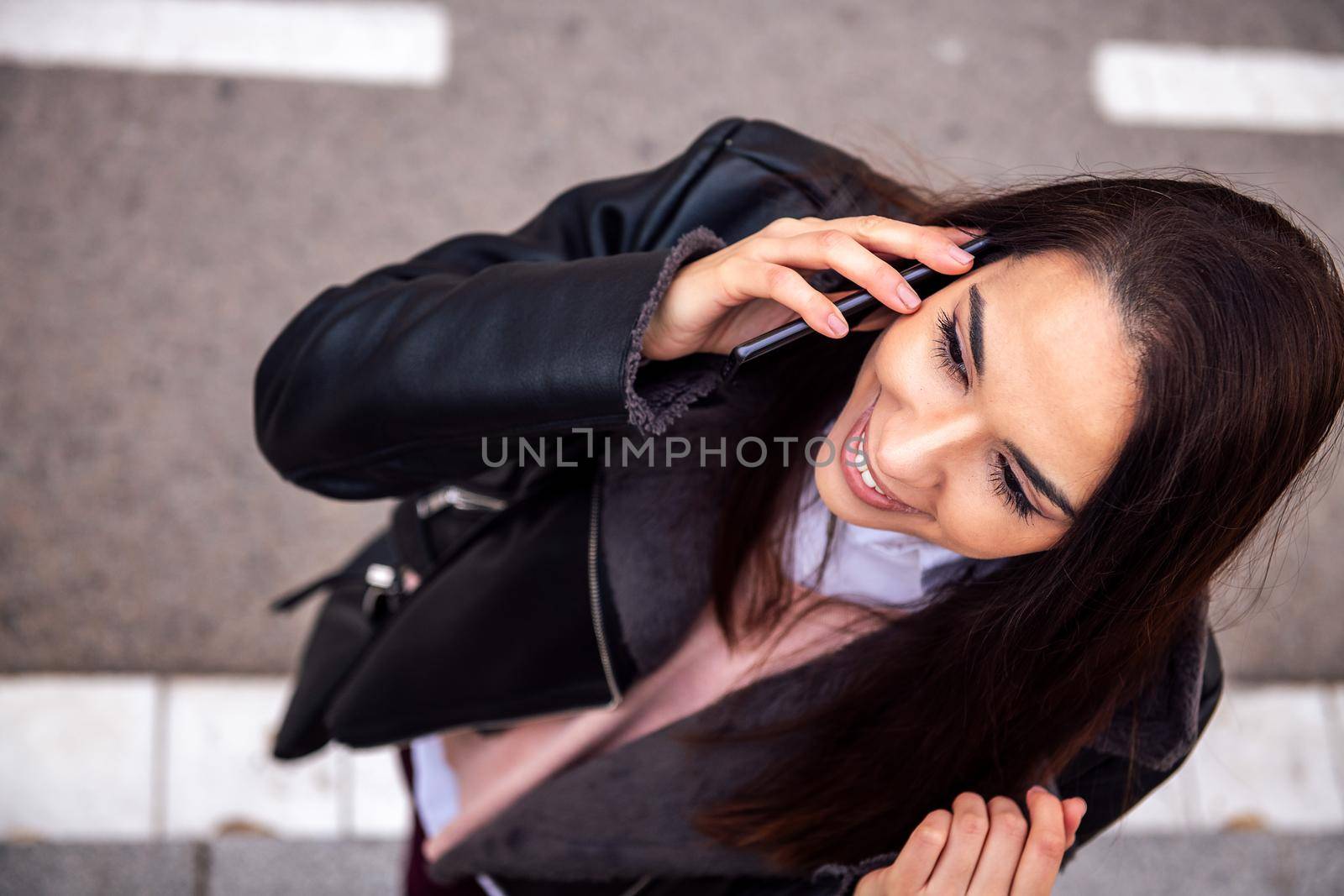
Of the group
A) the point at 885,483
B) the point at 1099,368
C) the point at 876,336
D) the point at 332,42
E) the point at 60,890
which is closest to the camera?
the point at 1099,368

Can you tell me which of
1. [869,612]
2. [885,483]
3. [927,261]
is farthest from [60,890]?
[927,261]

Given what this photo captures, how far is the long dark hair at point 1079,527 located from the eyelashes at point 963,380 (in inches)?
2.3

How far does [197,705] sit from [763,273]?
1684 mm

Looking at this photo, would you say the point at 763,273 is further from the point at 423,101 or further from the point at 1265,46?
the point at 1265,46

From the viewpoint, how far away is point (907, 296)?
96cm

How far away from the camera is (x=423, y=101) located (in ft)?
7.92

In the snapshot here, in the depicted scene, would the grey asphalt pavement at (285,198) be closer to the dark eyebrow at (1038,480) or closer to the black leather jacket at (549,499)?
the black leather jacket at (549,499)

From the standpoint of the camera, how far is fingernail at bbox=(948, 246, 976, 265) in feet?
3.18

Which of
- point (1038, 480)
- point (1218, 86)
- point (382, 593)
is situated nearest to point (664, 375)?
point (1038, 480)

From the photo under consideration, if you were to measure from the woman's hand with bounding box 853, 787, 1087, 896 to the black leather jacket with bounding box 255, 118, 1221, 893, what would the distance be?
0.12m

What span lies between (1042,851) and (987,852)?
5cm

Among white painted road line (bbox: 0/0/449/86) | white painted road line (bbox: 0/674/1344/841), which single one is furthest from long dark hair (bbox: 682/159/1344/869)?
white painted road line (bbox: 0/0/449/86)

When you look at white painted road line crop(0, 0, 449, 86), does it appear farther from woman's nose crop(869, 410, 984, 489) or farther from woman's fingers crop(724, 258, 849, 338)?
woman's nose crop(869, 410, 984, 489)

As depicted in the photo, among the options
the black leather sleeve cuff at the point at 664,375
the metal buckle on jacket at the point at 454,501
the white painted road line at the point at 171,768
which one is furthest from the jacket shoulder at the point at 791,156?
the white painted road line at the point at 171,768
